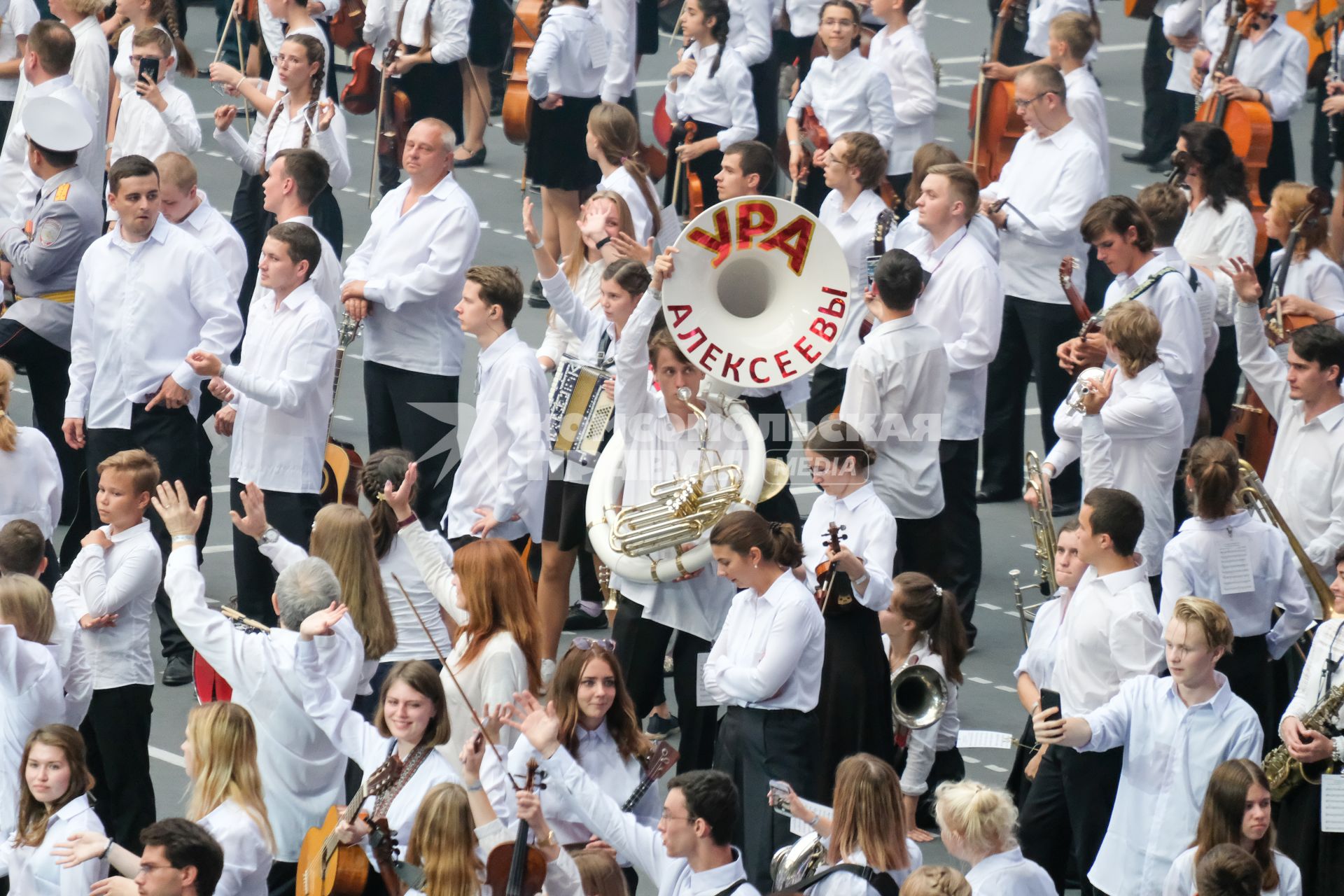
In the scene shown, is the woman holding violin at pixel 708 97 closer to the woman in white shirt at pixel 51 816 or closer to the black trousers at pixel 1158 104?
the black trousers at pixel 1158 104

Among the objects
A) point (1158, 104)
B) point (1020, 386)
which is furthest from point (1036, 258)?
point (1158, 104)

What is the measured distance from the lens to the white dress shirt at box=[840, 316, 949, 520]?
349 inches

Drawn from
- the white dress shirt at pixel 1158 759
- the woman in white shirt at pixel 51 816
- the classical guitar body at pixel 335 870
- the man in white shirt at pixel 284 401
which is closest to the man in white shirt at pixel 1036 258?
the man in white shirt at pixel 284 401

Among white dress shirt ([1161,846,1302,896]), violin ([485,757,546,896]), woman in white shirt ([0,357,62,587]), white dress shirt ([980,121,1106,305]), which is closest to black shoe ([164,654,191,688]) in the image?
woman in white shirt ([0,357,62,587])

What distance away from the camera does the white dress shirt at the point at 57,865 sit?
654 centimetres

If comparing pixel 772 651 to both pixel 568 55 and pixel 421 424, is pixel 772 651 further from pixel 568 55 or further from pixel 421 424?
pixel 568 55

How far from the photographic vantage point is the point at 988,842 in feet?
20.5

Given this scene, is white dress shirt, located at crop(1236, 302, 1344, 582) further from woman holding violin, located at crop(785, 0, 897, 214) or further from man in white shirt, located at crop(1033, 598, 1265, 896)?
woman holding violin, located at crop(785, 0, 897, 214)

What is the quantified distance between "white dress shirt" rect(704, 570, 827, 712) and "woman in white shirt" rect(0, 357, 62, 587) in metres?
3.07

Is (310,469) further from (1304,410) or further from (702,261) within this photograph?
(1304,410)

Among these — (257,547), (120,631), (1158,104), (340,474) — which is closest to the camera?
(120,631)

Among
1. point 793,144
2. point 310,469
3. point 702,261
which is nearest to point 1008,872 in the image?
point 702,261

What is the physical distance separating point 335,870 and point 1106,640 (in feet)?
8.69

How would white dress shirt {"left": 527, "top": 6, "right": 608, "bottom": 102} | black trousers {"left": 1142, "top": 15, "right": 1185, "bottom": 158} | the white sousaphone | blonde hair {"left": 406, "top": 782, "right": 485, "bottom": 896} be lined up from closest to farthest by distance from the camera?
blonde hair {"left": 406, "top": 782, "right": 485, "bottom": 896}
the white sousaphone
white dress shirt {"left": 527, "top": 6, "right": 608, "bottom": 102}
black trousers {"left": 1142, "top": 15, "right": 1185, "bottom": 158}
